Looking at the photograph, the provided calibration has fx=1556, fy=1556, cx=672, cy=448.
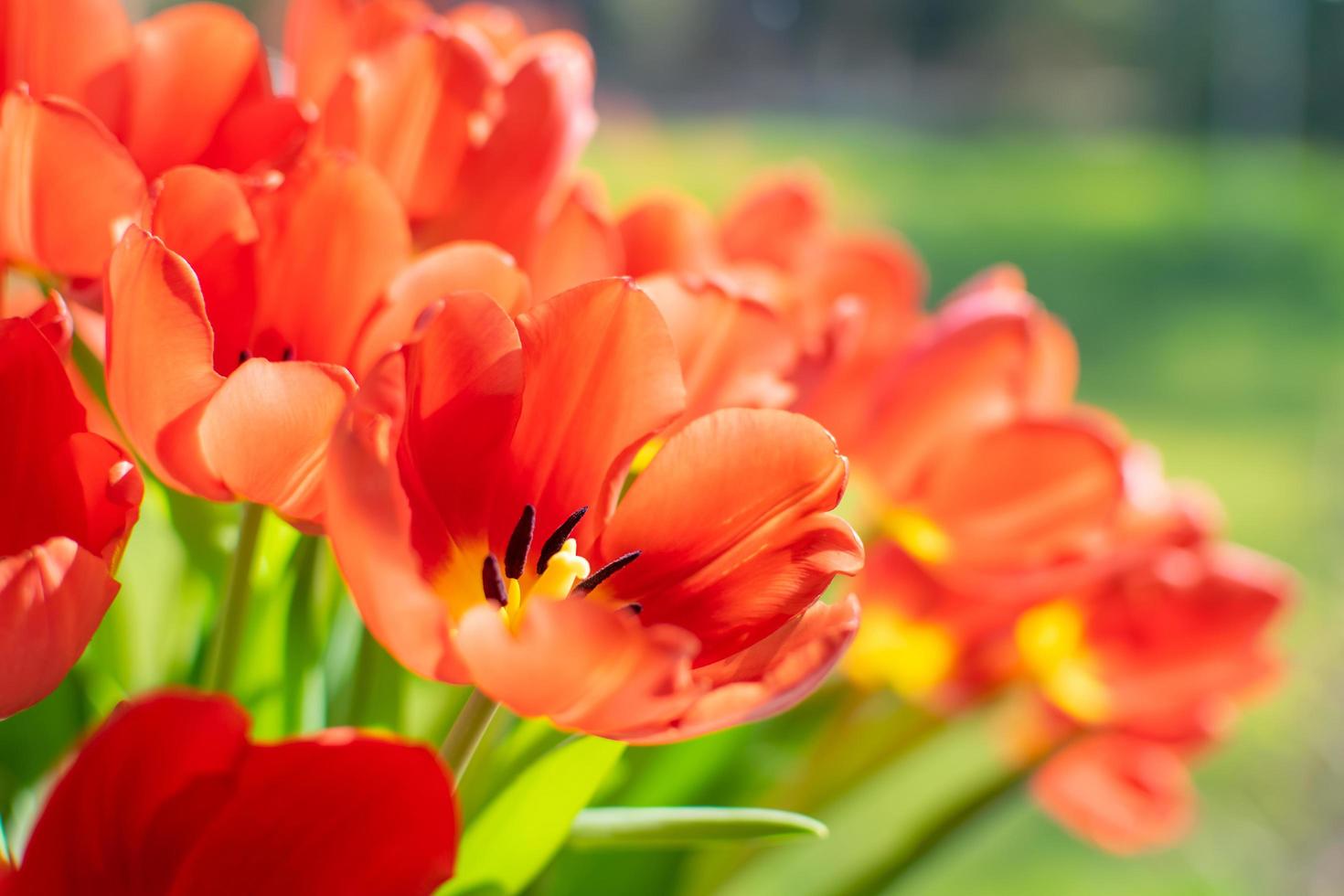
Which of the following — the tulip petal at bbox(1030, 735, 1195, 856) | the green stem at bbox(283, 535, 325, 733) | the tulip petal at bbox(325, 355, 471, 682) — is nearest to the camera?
the tulip petal at bbox(325, 355, 471, 682)

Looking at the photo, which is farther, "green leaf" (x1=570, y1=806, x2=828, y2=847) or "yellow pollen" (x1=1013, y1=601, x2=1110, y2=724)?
"yellow pollen" (x1=1013, y1=601, x2=1110, y2=724)

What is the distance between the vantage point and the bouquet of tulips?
0.18 meters

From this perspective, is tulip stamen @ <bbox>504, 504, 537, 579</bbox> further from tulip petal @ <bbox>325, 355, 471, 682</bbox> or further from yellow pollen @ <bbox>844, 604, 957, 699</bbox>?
yellow pollen @ <bbox>844, 604, 957, 699</bbox>

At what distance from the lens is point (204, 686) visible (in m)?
0.26

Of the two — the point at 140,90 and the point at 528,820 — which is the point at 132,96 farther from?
the point at 528,820

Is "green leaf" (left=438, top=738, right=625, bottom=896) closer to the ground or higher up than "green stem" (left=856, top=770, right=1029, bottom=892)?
higher up

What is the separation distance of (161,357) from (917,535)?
18 centimetres

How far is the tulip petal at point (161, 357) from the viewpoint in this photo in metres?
0.19

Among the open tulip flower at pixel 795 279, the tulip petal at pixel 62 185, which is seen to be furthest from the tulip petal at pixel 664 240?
the tulip petal at pixel 62 185

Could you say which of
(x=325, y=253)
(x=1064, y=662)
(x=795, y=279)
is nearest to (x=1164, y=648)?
(x=1064, y=662)

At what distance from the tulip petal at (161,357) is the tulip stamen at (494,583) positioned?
4 cm

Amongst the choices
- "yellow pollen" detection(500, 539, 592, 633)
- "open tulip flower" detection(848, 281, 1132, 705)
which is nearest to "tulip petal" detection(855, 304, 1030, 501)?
"open tulip flower" detection(848, 281, 1132, 705)

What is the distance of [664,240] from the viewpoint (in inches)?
12.1

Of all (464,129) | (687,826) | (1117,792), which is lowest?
(1117,792)
